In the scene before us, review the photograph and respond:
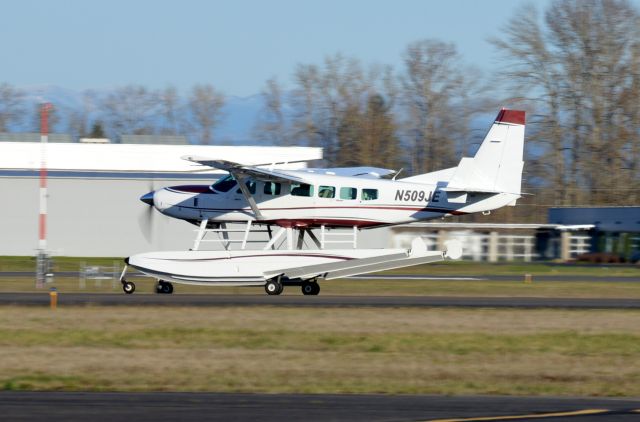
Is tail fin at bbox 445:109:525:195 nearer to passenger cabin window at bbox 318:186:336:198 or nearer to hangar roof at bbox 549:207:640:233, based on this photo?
passenger cabin window at bbox 318:186:336:198

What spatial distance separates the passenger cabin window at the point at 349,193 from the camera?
29250mm

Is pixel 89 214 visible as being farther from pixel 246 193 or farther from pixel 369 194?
pixel 369 194

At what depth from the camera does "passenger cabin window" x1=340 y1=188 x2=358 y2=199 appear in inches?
1152

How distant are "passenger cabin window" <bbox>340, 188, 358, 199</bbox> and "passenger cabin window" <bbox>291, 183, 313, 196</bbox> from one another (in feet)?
3.04

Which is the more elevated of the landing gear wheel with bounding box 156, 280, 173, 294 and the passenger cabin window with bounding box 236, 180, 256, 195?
the passenger cabin window with bounding box 236, 180, 256, 195

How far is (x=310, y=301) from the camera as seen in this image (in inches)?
980

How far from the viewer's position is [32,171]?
4966 centimetres

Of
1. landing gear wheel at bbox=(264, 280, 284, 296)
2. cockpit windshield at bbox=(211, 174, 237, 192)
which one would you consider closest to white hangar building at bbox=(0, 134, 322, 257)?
cockpit windshield at bbox=(211, 174, 237, 192)

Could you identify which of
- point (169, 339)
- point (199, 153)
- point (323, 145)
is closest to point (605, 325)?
point (169, 339)

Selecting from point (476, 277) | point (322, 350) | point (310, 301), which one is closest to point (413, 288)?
point (310, 301)

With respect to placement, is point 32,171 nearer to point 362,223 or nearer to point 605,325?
point 362,223

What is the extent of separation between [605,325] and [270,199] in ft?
38.1

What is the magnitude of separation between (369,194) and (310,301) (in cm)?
542

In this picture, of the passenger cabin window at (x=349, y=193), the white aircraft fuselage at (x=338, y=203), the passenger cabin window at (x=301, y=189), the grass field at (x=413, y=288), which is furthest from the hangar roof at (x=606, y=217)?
the passenger cabin window at (x=301, y=189)
